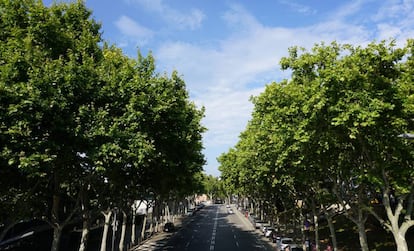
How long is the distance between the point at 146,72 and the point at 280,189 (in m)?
21.9

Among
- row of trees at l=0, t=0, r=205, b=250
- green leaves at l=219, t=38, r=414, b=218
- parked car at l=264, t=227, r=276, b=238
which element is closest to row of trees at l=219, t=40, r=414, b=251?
green leaves at l=219, t=38, r=414, b=218

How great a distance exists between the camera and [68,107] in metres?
13.6

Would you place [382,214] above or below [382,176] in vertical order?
below

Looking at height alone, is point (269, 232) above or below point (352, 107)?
below

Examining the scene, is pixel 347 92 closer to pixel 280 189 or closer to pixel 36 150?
pixel 36 150

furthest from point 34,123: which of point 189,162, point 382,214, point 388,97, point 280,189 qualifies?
point 382,214

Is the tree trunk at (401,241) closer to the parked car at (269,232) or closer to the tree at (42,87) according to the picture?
the tree at (42,87)

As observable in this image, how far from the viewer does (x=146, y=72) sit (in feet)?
58.6

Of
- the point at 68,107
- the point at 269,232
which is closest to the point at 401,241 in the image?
the point at 68,107

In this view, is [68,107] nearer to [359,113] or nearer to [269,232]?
[359,113]

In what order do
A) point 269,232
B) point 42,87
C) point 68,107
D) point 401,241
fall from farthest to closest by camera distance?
point 269,232, point 401,241, point 68,107, point 42,87

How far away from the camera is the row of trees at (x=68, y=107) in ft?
41.2

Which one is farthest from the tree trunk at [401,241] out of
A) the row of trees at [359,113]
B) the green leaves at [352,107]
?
the green leaves at [352,107]

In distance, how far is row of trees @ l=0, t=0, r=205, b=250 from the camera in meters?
12.5
